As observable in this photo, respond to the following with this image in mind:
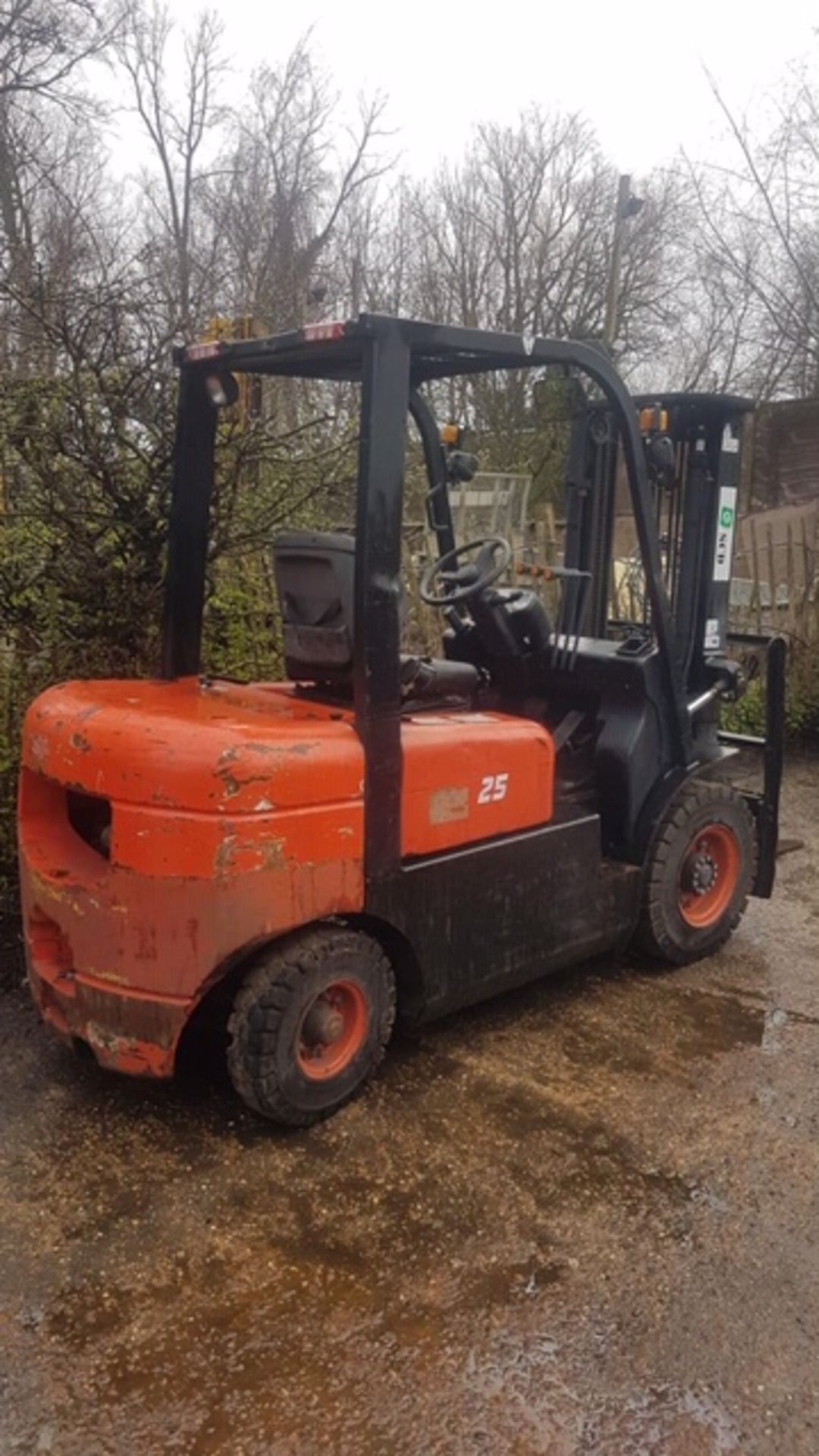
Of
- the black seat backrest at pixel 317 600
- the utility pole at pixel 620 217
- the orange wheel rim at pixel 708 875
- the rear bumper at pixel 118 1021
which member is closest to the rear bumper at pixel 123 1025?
the rear bumper at pixel 118 1021

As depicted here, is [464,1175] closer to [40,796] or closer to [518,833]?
[518,833]

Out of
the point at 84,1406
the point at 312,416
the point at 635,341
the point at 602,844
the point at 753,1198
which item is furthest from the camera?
the point at 635,341

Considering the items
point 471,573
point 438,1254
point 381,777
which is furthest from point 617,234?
point 438,1254

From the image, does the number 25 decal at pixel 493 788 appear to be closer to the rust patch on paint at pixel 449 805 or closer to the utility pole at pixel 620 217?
the rust patch on paint at pixel 449 805

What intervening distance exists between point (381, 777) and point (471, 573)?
3.25ft

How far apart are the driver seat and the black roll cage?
151mm

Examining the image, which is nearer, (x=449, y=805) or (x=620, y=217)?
(x=449, y=805)

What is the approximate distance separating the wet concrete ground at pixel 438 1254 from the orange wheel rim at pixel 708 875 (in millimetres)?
666

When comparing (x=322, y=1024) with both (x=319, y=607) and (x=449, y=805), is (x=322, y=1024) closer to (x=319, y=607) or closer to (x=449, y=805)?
(x=449, y=805)

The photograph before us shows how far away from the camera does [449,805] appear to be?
3.71 meters

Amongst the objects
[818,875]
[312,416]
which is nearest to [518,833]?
[818,875]

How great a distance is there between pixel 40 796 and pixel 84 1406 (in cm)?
175

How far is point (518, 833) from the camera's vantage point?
13.1 ft

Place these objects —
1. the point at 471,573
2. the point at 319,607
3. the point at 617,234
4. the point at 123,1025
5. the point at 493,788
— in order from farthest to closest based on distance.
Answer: the point at 617,234
the point at 471,573
the point at 493,788
the point at 319,607
the point at 123,1025
